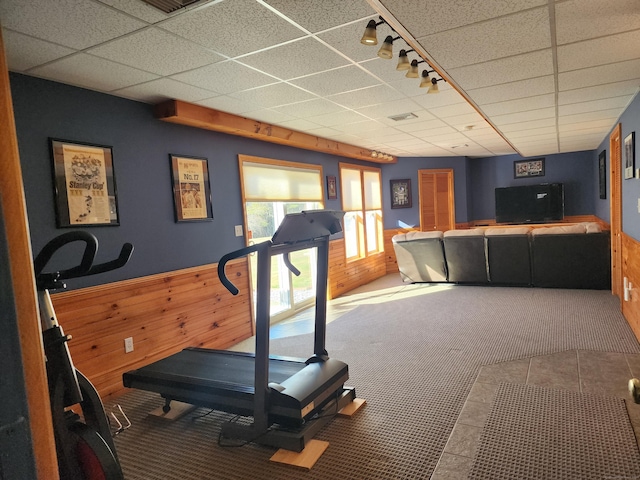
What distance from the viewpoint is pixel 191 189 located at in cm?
398

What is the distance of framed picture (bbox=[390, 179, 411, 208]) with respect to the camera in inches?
335

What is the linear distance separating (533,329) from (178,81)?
393 cm

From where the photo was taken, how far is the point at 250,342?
4.39 metres

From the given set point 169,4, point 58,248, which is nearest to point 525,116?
point 169,4

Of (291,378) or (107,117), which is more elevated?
(107,117)

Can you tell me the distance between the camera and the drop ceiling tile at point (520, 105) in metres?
3.84

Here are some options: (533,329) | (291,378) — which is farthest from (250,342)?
(533,329)

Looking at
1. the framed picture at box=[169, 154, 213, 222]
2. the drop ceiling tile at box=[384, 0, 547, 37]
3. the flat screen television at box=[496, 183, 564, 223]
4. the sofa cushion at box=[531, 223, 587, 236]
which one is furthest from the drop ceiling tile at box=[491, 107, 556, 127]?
the flat screen television at box=[496, 183, 564, 223]

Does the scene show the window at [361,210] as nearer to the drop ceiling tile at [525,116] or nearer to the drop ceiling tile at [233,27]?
the drop ceiling tile at [525,116]

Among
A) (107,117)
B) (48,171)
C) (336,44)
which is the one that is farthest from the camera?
(107,117)

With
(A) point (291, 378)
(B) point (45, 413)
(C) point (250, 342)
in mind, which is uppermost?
(B) point (45, 413)

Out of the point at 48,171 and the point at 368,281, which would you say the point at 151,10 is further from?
the point at 368,281

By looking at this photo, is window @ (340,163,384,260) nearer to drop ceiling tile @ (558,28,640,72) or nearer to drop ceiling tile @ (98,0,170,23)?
drop ceiling tile @ (558,28,640,72)

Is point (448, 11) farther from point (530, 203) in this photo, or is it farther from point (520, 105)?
point (530, 203)
